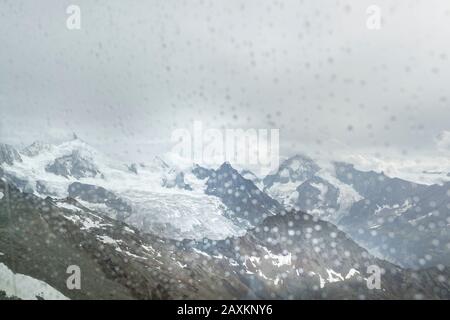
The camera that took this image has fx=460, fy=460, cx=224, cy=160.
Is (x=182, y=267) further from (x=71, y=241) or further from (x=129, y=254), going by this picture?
(x=71, y=241)

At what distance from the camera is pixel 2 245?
288ft

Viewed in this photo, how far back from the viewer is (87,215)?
629ft

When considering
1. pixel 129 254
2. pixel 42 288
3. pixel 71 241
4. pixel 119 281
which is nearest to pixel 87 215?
pixel 129 254
